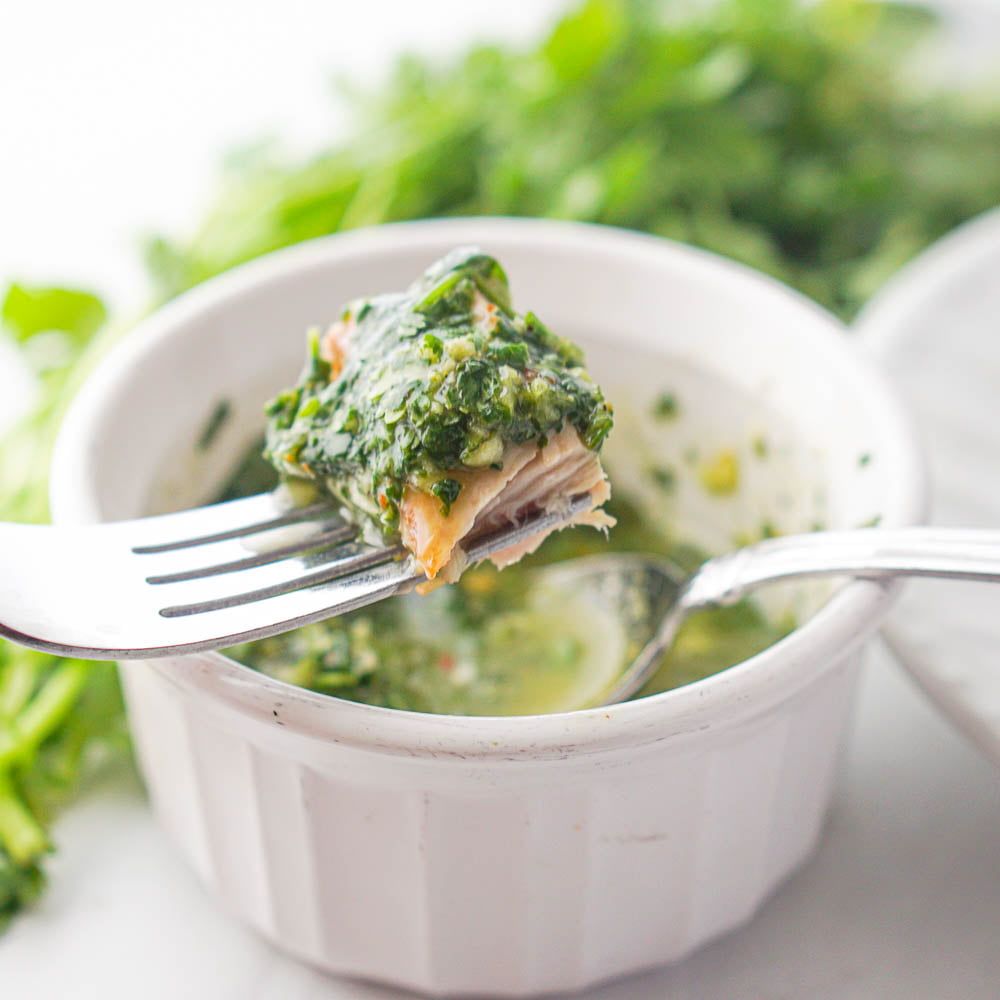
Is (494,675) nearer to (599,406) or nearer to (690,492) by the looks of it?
(690,492)

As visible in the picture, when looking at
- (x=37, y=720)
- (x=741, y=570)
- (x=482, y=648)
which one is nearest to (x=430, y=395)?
(x=741, y=570)

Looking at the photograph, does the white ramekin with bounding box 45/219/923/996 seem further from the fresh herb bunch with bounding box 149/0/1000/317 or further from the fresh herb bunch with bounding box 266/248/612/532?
the fresh herb bunch with bounding box 149/0/1000/317

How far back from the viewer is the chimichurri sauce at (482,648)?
1.35 m

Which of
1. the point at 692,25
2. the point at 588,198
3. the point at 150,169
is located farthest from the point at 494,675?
the point at 150,169

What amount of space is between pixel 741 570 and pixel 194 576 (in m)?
0.56

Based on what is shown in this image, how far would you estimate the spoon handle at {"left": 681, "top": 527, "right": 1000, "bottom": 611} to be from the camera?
3.42ft

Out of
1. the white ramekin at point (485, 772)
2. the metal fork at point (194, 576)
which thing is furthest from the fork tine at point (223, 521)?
the white ramekin at point (485, 772)

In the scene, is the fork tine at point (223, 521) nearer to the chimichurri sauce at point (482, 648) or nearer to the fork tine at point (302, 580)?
the fork tine at point (302, 580)

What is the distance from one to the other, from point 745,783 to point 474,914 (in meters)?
0.28

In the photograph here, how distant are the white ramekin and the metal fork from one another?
6 centimetres

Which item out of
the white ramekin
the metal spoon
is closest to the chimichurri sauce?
the metal spoon

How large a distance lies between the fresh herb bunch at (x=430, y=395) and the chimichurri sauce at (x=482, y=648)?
310 mm

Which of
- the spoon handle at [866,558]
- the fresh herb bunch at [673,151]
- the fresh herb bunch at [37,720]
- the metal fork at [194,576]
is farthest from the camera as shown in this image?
the fresh herb bunch at [673,151]

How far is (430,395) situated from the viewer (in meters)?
0.98
